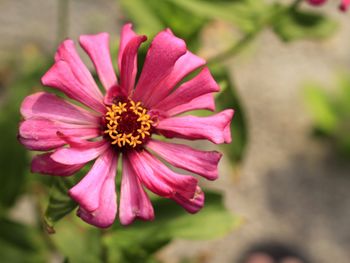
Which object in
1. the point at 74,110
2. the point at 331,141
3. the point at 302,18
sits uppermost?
the point at 302,18

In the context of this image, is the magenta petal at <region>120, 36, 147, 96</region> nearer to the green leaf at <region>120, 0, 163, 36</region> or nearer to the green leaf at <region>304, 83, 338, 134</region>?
the green leaf at <region>120, 0, 163, 36</region>

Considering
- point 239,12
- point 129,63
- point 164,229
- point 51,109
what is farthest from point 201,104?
point 239,12

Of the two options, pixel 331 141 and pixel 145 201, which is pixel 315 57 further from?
pixel 145 201

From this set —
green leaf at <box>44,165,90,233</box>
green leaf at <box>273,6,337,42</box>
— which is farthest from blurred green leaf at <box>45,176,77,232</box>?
green leaf at <box>273,6,337,42</box>

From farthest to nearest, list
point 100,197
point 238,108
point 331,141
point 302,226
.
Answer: point 331,141 → point 302,226 → point 238,108 → point 100,197

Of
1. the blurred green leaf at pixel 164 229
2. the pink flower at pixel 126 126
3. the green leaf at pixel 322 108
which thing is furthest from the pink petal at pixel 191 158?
the green leaf at pixel 322 108

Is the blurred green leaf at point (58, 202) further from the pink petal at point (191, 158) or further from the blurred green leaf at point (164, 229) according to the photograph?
the blurred green leaf at point (164, 229)

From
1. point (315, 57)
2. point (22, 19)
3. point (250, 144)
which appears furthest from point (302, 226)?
point (22, 19)
